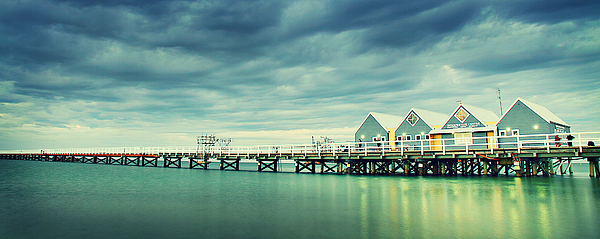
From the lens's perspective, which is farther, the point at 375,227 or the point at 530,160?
the point at 530,160

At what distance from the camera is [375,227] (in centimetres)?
1017

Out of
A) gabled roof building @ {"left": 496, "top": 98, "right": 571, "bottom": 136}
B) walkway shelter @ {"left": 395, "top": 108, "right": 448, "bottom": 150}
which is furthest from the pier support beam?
walkway shelter @ {"left": 395, "top": 108, "right": 448, "bottom": 150}

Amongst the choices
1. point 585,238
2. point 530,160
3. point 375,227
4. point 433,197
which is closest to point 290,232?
point 375,227

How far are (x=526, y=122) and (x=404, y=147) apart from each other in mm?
11613

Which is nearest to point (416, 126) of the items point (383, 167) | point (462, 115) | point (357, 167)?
point (462, 115)

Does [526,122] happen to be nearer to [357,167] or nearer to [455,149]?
[455,149]

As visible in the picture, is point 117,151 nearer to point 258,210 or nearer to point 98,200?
point 98,200

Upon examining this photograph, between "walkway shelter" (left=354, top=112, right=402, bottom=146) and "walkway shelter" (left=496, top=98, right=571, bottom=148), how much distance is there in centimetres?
1235

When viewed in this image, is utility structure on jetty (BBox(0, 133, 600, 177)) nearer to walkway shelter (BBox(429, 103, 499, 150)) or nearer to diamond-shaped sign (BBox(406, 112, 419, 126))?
walkway shelter (BBox(429, 103, 499, 150))

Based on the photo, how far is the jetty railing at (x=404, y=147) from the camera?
84.8 feet

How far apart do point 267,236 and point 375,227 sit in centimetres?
320

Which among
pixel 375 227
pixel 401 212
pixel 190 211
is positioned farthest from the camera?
pixel 190 211

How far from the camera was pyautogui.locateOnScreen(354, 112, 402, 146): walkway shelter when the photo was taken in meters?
43.5

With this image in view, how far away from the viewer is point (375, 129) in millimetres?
44156
